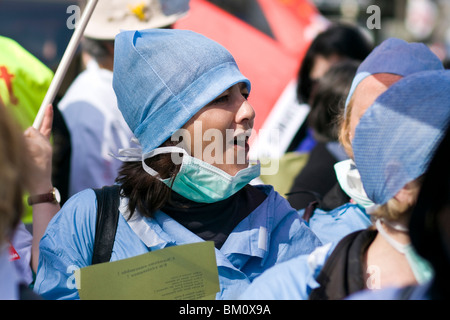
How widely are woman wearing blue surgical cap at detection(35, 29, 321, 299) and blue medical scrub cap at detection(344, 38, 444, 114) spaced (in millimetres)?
555

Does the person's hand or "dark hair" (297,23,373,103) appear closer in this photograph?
the person's hand

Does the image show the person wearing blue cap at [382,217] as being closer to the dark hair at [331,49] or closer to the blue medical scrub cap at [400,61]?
the blue medical scrub cap at [400,61]

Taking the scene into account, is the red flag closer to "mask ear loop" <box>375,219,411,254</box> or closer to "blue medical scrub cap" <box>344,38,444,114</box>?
"blue medical scrub cap" <box>344,38,444,114</box>

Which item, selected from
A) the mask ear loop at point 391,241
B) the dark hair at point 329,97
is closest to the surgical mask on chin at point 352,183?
the mask ear loop at point 391,241

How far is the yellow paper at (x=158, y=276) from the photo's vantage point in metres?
1.63

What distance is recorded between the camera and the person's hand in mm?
2123

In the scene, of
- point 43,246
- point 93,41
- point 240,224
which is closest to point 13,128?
point 43,246

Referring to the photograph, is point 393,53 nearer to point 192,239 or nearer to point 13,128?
point 192,239

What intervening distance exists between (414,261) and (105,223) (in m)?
1.01

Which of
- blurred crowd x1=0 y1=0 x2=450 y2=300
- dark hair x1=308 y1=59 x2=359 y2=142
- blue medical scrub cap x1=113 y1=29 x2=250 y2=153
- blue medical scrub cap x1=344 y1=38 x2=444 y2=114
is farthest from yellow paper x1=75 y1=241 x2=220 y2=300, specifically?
dark hair x1=308 y1=59 x2=359 y2=142

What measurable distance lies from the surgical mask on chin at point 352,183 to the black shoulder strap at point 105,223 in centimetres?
89

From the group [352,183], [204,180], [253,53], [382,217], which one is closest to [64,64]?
[204,180]

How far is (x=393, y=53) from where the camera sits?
2236 mm

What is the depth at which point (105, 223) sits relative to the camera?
75.0 inches
